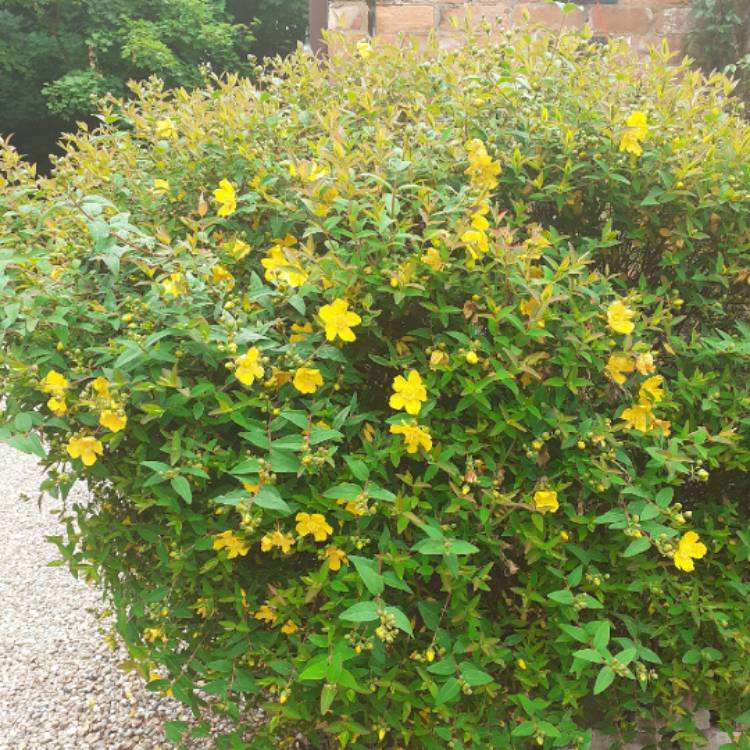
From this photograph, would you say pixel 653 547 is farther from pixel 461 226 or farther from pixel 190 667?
pixel 190 667

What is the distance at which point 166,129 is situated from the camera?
5.77ft

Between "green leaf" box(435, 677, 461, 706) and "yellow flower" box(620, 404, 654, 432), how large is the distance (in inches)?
24.4

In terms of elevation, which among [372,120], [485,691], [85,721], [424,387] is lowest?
[85,721]

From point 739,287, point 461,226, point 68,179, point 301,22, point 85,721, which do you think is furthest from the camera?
point 301,22

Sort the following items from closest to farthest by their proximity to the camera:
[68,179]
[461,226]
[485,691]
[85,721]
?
1. [461,226]
2. [485,691]
3. [68,179]
4. [85,721]

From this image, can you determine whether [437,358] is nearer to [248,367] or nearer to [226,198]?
[248,367]

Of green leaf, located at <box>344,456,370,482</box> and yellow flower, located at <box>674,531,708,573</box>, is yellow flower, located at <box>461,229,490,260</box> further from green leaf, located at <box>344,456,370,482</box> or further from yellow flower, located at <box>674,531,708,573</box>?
yellow flower, located at <box>674,531,708,573</box>

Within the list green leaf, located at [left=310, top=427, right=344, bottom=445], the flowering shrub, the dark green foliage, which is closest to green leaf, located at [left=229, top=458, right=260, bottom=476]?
the flowering shrub

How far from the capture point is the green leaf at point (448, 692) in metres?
1.38

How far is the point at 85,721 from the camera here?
236 cm

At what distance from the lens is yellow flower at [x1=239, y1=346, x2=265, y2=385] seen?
4.11 ft

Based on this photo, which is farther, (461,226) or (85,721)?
(85,721)

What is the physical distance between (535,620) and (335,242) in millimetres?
950

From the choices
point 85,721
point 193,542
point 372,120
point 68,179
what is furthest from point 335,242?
point 85,721
